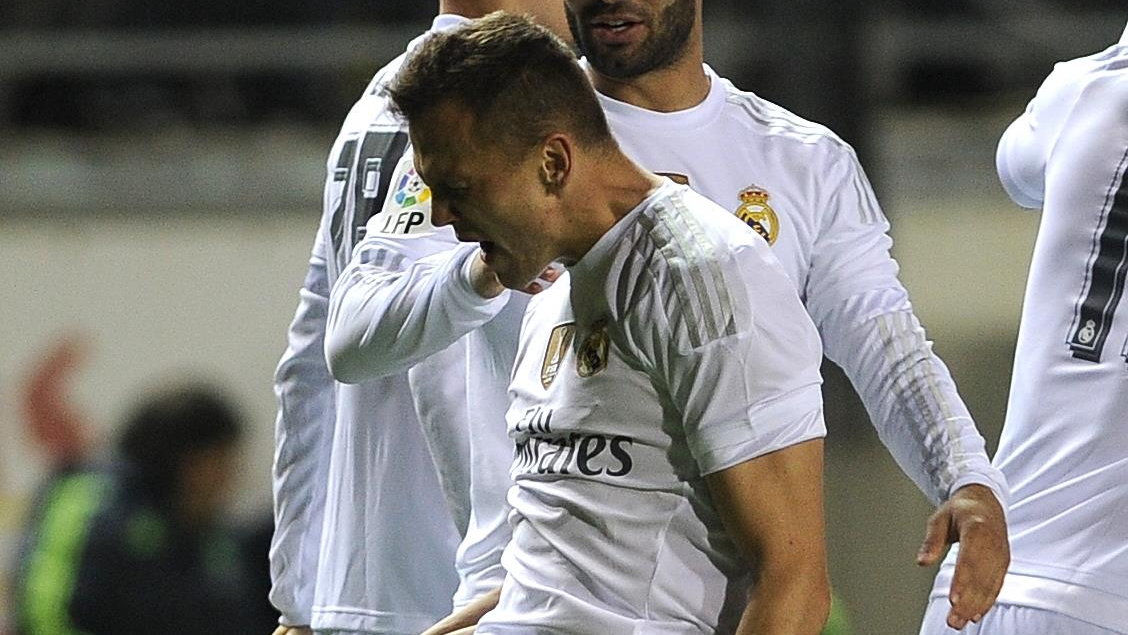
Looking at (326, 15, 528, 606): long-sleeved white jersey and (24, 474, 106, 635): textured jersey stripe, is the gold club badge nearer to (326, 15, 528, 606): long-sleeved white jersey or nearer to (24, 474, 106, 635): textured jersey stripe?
(326, 15, 528, 606): long-sleeved white jersey

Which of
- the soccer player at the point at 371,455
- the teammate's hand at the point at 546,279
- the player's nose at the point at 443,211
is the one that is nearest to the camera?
the player's nose at the point at 443,211

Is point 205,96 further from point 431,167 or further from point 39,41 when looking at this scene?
point 431,167

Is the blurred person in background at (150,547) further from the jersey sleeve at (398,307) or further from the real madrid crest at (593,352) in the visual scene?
the real madrid crest at (593,352)

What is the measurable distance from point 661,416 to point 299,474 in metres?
1.23

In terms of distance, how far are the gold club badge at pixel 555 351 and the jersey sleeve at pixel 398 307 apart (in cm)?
16

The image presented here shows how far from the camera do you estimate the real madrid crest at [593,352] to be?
2.04 meters

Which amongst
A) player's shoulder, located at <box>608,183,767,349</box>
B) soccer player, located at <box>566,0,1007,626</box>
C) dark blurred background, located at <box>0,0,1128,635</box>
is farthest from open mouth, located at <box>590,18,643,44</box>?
dark blurred background, located at <box>0,0,1128,635</box>

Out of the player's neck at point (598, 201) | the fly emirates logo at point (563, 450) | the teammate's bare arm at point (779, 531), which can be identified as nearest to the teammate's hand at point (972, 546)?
the teammate's bare arm at point (779, 531)

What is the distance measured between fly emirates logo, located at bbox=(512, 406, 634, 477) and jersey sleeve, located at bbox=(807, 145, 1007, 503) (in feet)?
1.63

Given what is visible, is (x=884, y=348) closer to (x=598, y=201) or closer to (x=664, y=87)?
(x=664, y=87)

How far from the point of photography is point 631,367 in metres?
2.03

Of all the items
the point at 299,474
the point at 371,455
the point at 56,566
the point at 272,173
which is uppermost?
the point at 371,455

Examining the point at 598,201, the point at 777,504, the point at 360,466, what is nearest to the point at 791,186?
the point at 598,201

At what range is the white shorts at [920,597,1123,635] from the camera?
101 inches
